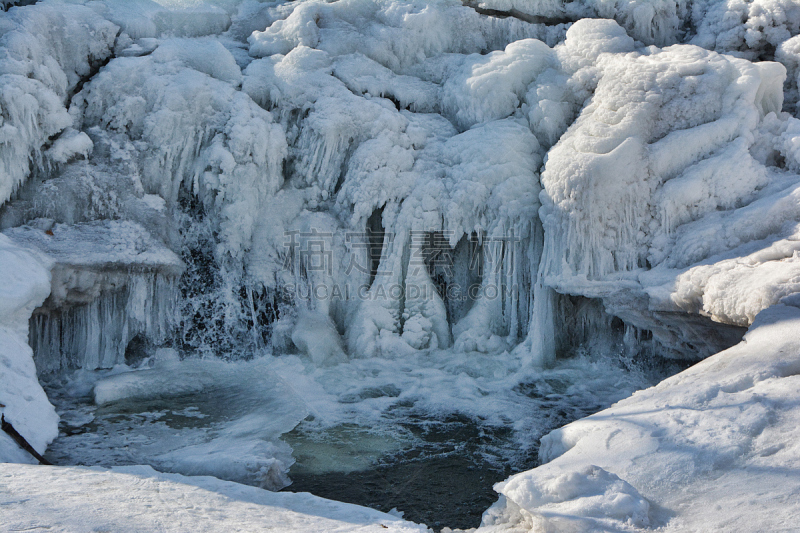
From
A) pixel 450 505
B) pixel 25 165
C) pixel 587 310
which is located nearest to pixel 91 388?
pixel 25 165

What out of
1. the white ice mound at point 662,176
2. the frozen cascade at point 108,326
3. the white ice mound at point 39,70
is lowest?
the frozen cascade at point 108,326

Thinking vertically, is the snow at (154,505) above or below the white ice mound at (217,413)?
above

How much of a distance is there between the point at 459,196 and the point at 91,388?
4.56 m

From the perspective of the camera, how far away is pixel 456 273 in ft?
27.2

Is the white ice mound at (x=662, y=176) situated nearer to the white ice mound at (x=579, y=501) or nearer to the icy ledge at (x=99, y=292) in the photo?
the white ice mound at (x=579, y=501)

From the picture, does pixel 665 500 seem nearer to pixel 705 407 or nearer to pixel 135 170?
pixel 705 407

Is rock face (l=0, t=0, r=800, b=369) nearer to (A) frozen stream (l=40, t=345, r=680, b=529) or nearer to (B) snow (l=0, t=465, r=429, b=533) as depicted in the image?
(A) frozen stream (l=40, t=345, r=680, b=529)

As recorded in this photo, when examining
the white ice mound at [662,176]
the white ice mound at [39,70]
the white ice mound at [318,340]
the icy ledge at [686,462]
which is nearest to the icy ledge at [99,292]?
the white ice mound at [39,70]

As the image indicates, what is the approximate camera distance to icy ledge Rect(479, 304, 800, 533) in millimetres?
3215

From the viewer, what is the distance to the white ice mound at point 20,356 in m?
5.07

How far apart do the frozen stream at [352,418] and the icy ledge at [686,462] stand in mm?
1156

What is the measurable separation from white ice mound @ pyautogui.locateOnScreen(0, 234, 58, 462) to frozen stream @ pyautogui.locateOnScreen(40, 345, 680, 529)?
34 centimetres

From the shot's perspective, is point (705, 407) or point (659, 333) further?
point (659, 333)

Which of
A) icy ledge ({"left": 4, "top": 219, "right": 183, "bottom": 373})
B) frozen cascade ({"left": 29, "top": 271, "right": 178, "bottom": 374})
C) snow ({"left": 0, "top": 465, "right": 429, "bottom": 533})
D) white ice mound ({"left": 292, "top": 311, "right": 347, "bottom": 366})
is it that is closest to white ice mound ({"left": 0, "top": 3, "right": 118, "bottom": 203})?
icy ledge ({"left": 4, "top": 219, "right": 183, "bottom": 373})
